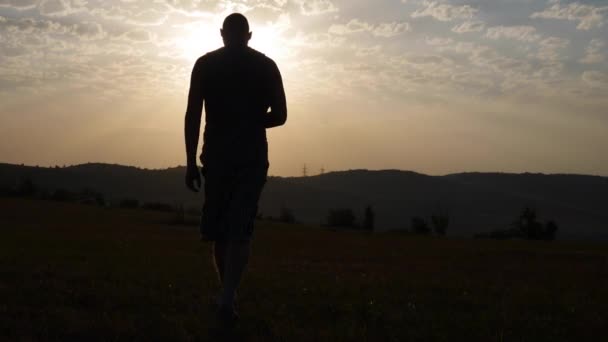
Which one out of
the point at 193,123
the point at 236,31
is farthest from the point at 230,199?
the point at 236,31

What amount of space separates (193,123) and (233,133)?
0.38 meters

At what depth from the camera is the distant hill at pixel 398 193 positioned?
90.7 meters

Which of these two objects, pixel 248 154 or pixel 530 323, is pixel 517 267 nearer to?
pixel 530 323

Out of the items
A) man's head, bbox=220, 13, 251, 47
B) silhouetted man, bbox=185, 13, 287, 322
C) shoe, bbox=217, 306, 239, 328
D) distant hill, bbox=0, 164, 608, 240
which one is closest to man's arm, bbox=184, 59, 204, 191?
silhouetted man, bbox=185, 13, 287, 322

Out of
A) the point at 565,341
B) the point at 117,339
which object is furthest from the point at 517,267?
the point at 117,339

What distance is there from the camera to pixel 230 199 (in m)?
5.84

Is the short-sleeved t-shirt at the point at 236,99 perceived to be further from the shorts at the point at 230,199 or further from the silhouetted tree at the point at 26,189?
the silhouetted tree at the point at 26,189

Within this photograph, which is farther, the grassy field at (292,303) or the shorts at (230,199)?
the shorts at (230,199)

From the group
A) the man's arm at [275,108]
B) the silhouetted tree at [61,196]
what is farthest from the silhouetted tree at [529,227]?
the man's arm at [275,108]

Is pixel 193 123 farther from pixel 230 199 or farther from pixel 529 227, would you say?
pixel 529 227

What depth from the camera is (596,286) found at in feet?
33.2

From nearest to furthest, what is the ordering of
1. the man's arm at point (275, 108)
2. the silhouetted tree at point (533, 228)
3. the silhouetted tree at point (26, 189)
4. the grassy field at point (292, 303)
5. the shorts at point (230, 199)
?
the grassy field at point (292, 303)
the shorts at point (230, 199)
the man's arm at point (275, 108)
the silhouetted tree at point (533, 228)
the silhouetted tree at point (26, 189)

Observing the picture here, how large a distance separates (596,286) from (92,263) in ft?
22.6

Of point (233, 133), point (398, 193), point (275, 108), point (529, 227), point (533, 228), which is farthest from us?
point (398, 193)
